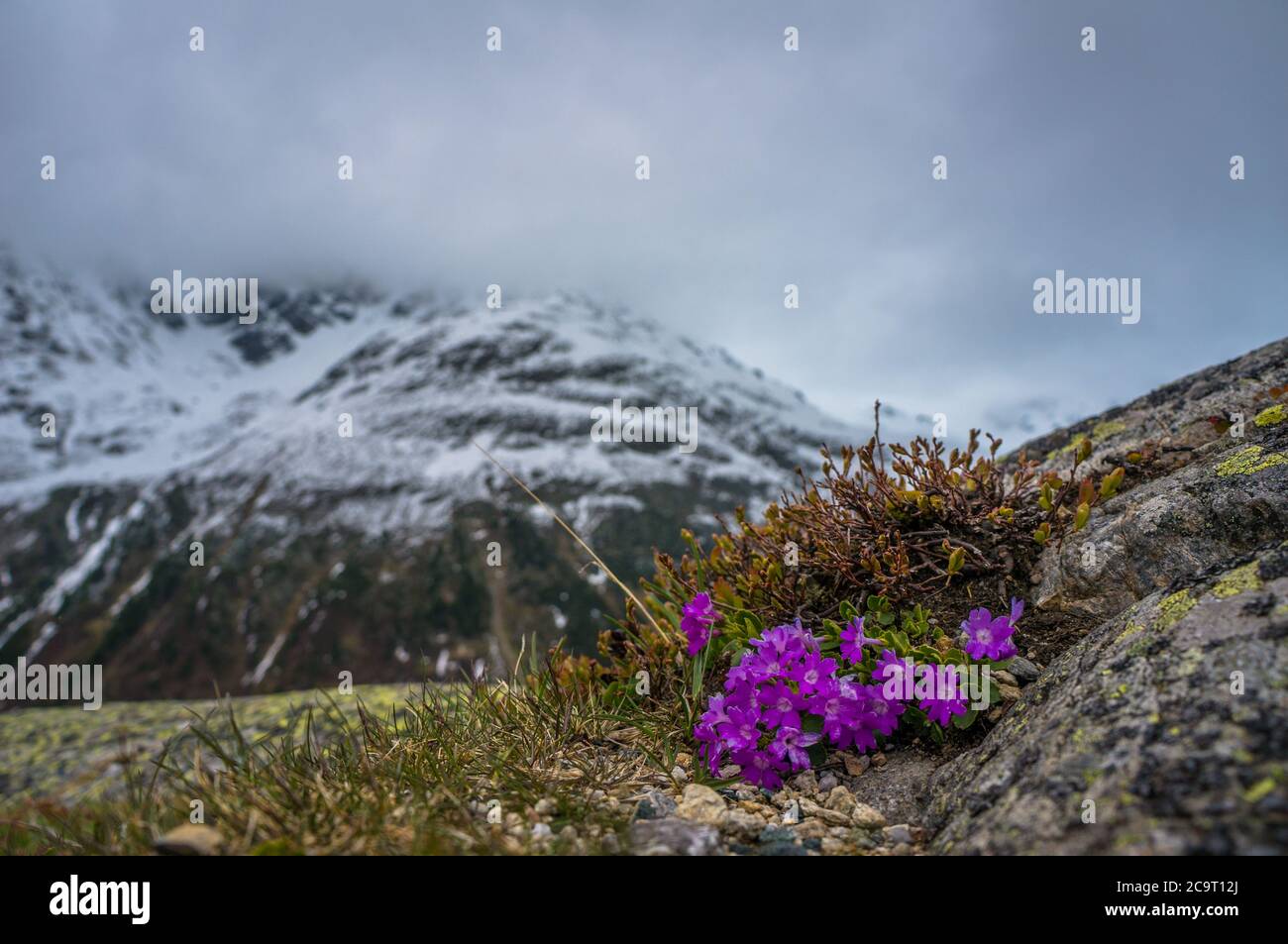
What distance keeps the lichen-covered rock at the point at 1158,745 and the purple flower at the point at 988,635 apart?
313mm

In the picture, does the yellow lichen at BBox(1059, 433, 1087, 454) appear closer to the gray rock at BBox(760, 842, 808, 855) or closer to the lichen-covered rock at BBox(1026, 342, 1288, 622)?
the lichen-covered rock at BBox(1026, 342, 1288, 622)

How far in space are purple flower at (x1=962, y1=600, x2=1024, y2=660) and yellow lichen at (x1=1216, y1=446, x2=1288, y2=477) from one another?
1.28m

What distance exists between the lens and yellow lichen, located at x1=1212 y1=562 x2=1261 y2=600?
6.71 feet

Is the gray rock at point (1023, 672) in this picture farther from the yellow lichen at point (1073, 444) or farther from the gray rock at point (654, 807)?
the yellow lichen at point (1073, 444)

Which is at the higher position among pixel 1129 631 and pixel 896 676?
pixel 1129 631

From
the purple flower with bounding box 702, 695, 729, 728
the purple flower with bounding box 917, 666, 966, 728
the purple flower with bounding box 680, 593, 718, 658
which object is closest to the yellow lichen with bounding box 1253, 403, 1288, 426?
the purple flower with bounding box 917, 666, 966, 728

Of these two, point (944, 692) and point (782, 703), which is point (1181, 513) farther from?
point (782, 703)

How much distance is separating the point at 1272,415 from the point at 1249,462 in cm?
67

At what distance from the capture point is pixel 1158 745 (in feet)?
5.66

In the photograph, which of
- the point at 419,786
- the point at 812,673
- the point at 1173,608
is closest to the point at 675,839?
the point at 812,673

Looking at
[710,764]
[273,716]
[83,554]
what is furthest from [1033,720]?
[83,554]

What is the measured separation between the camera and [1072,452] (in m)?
4.91
